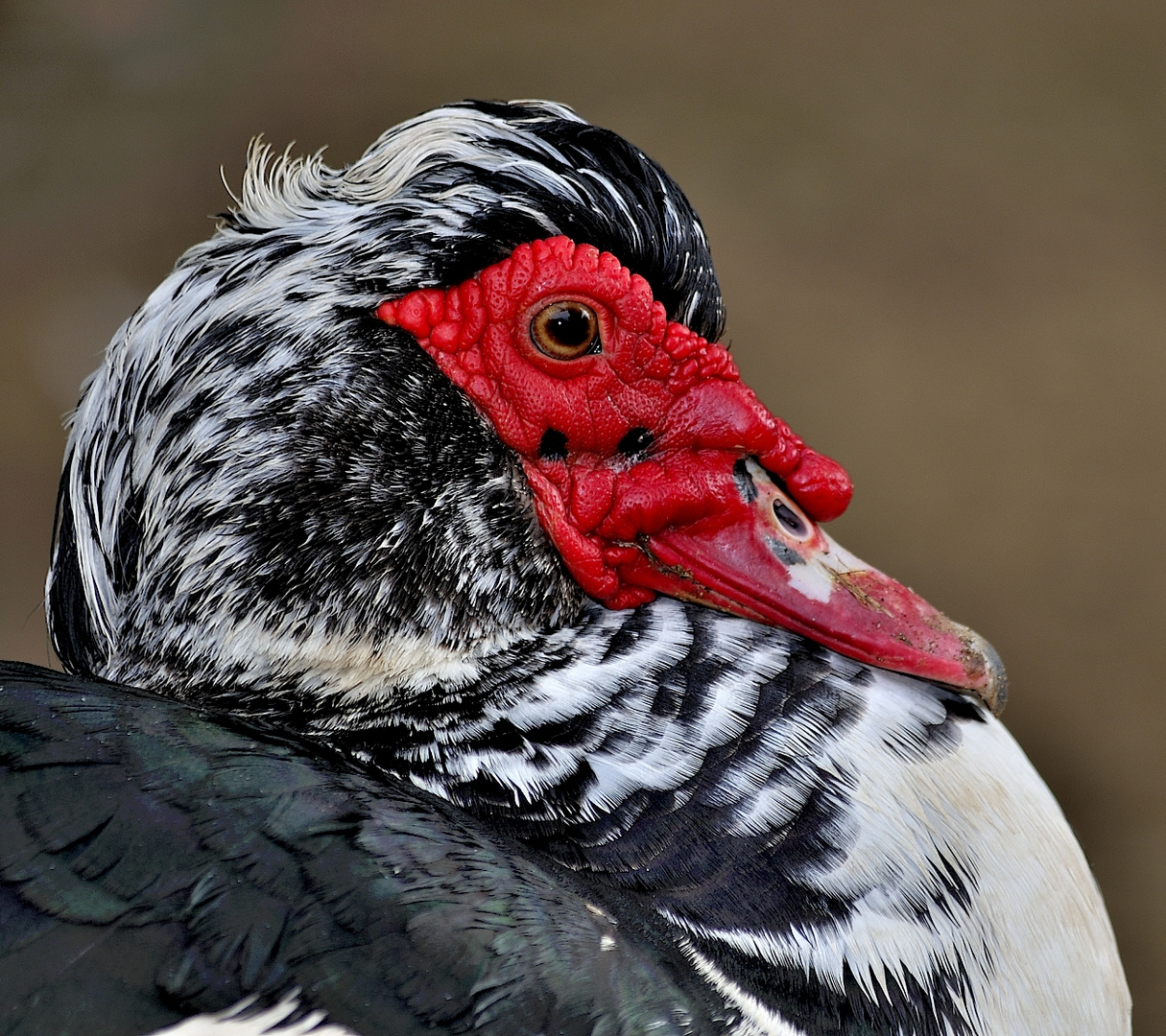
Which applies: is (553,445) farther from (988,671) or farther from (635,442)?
(988,671)

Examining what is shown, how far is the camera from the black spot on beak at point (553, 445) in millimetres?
1790

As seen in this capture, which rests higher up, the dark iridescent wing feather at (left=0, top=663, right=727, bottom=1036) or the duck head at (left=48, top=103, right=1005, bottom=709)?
the duck head at (left=48, top=103, right=1005, bottom=709)

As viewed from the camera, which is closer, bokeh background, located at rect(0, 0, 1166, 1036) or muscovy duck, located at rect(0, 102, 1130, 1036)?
muscovy duck, located at rect(0, 102, 1130, 1036)

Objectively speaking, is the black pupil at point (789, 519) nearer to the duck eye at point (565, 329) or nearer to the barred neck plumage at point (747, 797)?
the barred neck plumage at point (747, 797)

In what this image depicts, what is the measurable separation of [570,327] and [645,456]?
225mm

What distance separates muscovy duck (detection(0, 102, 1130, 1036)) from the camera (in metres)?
1.40

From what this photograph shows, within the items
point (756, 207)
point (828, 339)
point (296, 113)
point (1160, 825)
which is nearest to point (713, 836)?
point (1160, 825)

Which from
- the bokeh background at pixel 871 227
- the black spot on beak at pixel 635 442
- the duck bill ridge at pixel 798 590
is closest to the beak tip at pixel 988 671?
the duck bill ridge at pixel 798 590

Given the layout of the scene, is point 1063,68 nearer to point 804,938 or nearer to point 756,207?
point 756,207

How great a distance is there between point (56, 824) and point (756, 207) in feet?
16.8

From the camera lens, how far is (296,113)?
648 cm

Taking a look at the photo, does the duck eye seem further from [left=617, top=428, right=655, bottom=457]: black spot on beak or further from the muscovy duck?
[left=617, top=428, right=655, bottom=457]: black spot on beak

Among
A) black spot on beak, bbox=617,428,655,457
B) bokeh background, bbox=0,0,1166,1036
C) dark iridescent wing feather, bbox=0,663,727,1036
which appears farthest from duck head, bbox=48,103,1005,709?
bokeh background, bbox=0,0,1166,1036

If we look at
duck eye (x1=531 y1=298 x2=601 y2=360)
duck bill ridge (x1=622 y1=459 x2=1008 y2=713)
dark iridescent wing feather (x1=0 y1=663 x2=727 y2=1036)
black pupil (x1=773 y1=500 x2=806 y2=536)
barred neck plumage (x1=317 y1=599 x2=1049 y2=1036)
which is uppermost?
duck eye (x1=531 y1=298 x2=601 y2=360)
